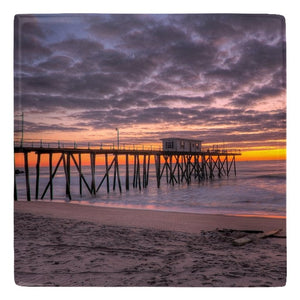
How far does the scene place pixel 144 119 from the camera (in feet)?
18.1

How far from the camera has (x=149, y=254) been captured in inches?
172

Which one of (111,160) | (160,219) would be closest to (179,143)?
(160,219)

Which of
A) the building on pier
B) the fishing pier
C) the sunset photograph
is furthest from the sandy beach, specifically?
the building on pier

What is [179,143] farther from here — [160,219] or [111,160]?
[111,160]

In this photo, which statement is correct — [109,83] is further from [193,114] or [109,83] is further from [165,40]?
[193,114]

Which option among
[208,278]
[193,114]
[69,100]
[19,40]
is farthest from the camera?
[193,114]

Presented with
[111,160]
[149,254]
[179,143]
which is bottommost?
[149,254]

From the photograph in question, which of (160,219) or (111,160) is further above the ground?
(111,160)

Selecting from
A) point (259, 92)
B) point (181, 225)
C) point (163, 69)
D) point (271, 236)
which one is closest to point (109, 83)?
point (163, 69)

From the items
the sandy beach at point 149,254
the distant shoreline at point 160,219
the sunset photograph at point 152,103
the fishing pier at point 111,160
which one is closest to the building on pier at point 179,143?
the fishing pier at point 111,160

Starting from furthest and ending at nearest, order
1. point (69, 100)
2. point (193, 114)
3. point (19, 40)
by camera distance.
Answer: point (193, 114)
point (69, 100)
point (19, 40)

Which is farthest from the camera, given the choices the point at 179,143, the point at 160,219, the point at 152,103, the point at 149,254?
the point at 179,143

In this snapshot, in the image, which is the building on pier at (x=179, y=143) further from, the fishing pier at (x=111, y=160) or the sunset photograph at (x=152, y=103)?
the sunset photograph at (x=152, y=103)

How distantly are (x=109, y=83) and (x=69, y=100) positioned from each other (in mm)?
672
